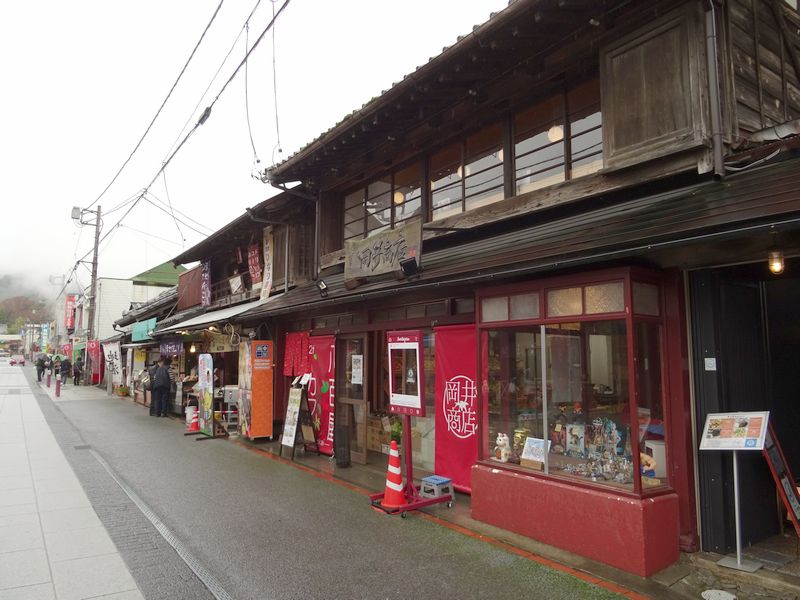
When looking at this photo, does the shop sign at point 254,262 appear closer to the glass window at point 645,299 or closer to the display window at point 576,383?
the display window at point 576,383

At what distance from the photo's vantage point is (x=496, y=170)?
314 inches

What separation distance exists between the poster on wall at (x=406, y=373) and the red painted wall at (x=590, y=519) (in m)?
1.50

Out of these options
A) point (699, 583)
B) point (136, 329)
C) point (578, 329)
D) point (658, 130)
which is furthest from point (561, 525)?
point (136, 329)

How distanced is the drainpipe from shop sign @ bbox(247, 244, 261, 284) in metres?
12.3

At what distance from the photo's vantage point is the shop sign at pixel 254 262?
15.1 meters

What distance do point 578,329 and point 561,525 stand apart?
214 cm

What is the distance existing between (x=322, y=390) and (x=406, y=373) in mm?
2879

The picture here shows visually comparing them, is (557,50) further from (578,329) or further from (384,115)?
(578,329)

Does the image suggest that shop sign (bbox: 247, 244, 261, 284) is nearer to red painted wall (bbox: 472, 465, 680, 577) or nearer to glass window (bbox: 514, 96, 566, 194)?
glass window (bbox: 514, 96, 566, 194)

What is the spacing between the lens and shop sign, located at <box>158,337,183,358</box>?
17656 millimetres

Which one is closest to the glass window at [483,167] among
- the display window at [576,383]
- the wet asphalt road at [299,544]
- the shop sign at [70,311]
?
the display window at [576,383]

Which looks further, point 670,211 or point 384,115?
point 384,115

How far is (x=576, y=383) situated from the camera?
6.08 metres

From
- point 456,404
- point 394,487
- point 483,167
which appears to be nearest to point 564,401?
point 456,404
